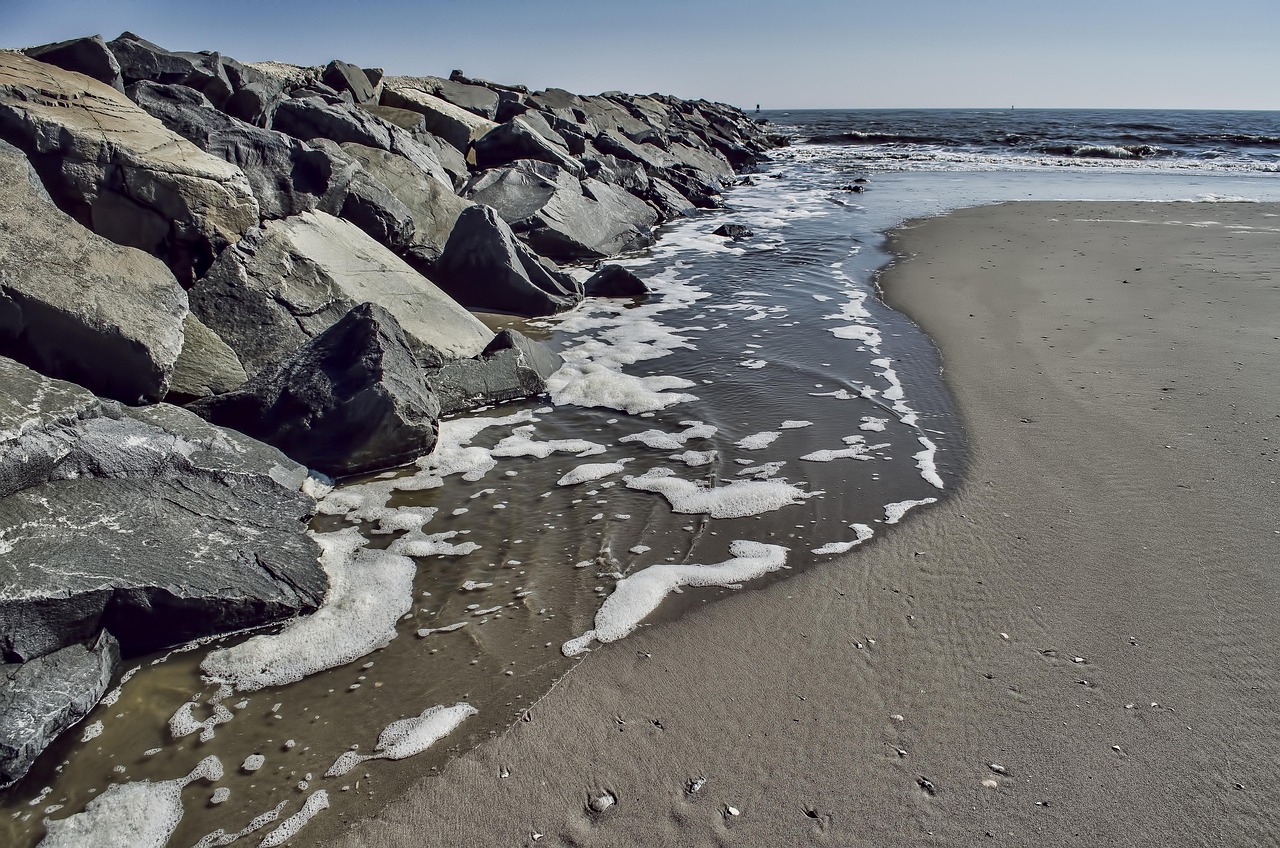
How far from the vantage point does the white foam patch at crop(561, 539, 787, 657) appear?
9.79ft

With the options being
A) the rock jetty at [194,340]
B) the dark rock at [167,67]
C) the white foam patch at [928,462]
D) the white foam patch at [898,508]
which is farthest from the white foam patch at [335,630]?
the dark rock at [167,67]

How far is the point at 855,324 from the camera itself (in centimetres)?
724

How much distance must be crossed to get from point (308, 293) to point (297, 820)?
162 inches

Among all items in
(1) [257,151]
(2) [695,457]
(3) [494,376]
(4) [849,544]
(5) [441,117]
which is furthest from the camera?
(5) [441,117]

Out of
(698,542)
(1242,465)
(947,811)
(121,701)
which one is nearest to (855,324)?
(1242,465)

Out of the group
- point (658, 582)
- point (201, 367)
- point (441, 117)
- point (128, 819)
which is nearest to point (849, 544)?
point (658, 582)

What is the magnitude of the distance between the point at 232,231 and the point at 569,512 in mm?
3274

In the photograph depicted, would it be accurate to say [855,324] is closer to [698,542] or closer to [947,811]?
[698,542]

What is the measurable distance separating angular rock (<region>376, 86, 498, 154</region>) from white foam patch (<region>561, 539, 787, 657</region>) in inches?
435

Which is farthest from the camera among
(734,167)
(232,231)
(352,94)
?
(734,167)

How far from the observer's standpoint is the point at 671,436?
4836mm

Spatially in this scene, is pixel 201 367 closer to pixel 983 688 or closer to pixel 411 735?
pixel 411 735

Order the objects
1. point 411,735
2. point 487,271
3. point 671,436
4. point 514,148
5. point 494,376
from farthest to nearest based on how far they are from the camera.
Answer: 1. point 514,148
2. point 487,271
3. point 494,376
4. point 671,436
5. point 411,735

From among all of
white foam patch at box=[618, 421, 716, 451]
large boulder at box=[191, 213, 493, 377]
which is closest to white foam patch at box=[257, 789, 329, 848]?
white foam patch at box=[618, 421, 716, 451]
